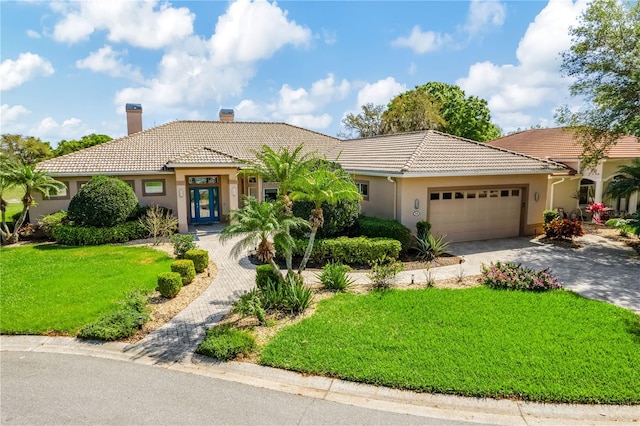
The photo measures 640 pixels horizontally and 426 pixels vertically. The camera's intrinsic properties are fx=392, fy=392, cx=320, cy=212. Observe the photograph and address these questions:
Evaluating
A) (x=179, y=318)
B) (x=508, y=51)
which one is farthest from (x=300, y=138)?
(x=179, y=318)

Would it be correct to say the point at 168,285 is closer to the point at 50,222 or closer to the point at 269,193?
the point at 50,222

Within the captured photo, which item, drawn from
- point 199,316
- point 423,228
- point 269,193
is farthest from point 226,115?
point 199,316

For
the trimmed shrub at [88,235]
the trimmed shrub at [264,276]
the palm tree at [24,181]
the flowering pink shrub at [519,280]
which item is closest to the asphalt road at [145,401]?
the trimmed shrub at [264,276]

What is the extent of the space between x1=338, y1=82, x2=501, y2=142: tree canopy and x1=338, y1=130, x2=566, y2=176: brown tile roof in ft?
61.3

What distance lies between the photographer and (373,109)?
43.3 meters

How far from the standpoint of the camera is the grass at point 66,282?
9.35 m

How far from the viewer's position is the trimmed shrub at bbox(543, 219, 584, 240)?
1695 cm

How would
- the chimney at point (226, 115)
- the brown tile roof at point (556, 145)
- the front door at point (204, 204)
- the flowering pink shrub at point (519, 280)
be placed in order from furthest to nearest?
the chimney at point (226, 115) → the brown tile roof at point (556, 145) → the front door at point (204, 204) → the flowering pink shrub at point (519, 280)

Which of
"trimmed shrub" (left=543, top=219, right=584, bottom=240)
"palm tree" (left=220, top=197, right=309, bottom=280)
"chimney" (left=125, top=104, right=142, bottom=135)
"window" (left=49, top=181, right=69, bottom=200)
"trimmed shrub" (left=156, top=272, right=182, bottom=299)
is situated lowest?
"trimmed shrub" (left=156, top=272, right=182, bottom=299)

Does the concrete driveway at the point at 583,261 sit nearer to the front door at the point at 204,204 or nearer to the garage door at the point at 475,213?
the garage door at the point at 475,213

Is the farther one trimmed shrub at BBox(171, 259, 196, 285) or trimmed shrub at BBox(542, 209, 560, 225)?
trimmed shrub at BBox(542, 209, 560, 225)

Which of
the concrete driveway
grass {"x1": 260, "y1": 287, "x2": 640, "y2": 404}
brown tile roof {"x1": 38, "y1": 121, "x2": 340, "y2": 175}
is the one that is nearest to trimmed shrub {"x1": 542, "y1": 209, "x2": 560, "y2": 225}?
the concrete driveway

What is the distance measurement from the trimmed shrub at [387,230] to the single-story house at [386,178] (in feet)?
3.27

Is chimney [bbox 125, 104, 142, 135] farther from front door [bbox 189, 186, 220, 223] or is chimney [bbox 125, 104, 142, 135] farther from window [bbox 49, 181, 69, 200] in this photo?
front door [bbox 189, 186, 220, 223]
